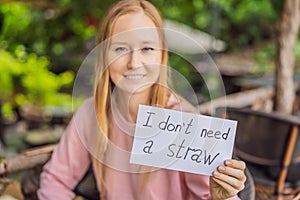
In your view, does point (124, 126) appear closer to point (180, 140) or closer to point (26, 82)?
point (180, 140)

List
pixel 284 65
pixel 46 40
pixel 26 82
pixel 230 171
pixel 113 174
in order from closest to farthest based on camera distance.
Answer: pixel 230 171
pixel 113 174
pixel 284 65
pixel 46 40
pixel 26 82

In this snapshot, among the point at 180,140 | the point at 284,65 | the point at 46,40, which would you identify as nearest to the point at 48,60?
the point at 46,40

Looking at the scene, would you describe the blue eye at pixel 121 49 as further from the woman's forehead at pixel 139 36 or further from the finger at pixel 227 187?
the finger at pixel 227 187

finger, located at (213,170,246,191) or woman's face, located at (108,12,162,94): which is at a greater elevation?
woman's face, located at (108,12,162,94)

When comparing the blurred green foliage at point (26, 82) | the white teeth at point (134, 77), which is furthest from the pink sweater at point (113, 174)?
the blurred green foliage at point (26, 82)

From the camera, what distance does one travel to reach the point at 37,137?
4.53 meters

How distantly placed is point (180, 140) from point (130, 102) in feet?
0.56

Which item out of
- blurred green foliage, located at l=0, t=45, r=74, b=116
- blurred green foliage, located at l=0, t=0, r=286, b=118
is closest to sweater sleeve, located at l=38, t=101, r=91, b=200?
blurred green foliage, located at l=0, t=0, r=286, b=118

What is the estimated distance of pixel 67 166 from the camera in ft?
3.82

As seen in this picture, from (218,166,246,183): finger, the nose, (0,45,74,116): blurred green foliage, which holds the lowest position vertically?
(0,45,74,116): blurred green foliage

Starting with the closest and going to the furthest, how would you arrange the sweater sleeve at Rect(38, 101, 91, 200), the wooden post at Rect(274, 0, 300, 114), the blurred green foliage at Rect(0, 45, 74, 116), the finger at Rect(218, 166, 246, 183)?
the finger at Rect(218, 166, 246, 183) → the sweater sleeve at Rect(38, 101, 91, 200) → the wooden post at Rect(274, 0, 300, 114) → the blurred green foliage at Rect(0, 45, 74, 116)

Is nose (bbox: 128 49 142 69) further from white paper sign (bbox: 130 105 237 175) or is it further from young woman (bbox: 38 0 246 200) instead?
white paper sign (bbox: 130 105 237 175)

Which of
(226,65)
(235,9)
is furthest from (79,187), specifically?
(235,9)

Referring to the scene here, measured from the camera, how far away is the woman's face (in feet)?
3.14
